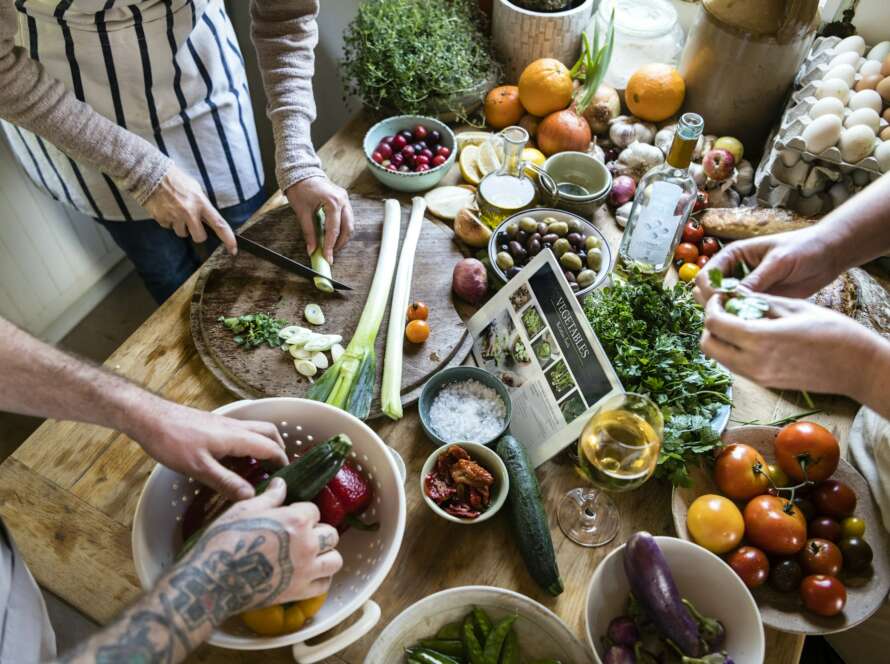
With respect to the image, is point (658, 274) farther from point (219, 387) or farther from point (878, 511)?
point (219, 387)

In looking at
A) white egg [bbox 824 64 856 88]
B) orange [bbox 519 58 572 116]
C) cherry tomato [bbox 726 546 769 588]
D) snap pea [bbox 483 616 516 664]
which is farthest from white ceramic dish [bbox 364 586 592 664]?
white egg [bbox 824 64 856 88]

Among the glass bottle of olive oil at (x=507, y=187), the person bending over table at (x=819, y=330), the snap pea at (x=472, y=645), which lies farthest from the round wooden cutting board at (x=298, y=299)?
the person bending over table at (x=819, y=330)

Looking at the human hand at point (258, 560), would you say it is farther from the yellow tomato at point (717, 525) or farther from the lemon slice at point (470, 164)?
the lemon slice at point (470, 164)

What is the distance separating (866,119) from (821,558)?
1000 millimetres

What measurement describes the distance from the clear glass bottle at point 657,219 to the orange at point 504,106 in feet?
1.63

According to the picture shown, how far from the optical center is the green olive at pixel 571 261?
145 centimetres

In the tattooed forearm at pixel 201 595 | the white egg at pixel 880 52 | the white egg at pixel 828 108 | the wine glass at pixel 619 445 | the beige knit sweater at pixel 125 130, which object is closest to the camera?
the tattooed forearm at pixel 201 595

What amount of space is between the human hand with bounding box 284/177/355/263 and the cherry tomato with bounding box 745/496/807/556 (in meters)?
1.02

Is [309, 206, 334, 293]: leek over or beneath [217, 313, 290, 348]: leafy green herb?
over

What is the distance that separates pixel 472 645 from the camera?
3.17ft

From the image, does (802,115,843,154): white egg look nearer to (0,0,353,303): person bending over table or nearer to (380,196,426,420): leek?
(380,196,426,420): leek

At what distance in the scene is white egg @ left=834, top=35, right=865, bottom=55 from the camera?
1.71 m

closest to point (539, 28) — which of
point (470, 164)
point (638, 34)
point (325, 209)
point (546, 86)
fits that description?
point (546, 86)

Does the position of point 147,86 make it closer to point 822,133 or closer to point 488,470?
point 488,470
